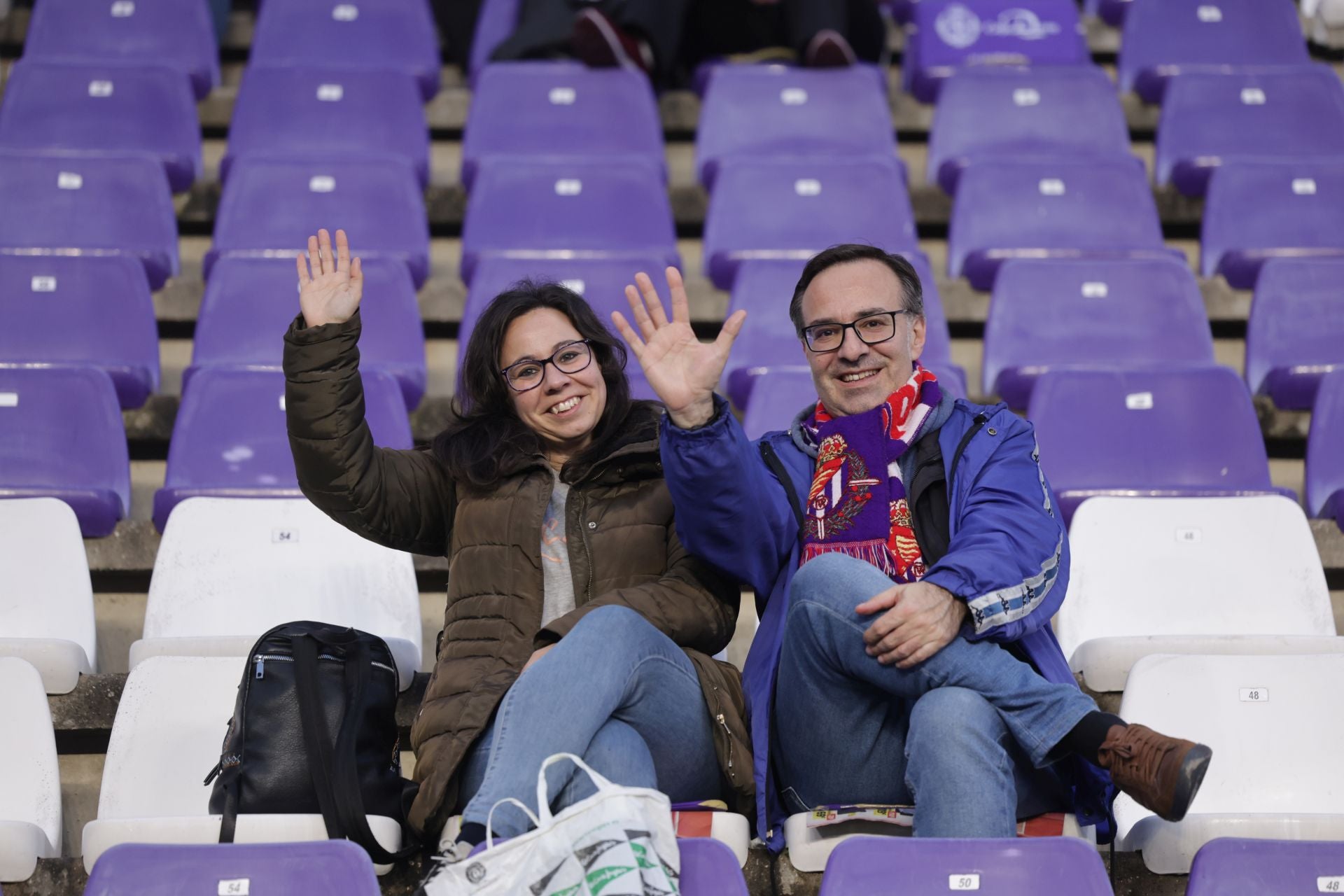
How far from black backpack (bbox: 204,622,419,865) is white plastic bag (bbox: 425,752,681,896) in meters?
0.36

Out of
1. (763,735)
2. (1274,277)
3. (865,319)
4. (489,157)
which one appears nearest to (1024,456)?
(865,319)

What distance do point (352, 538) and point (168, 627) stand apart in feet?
1.08

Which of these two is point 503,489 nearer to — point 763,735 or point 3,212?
point 763,735

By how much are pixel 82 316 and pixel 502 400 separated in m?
1.50

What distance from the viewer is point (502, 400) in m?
2.35

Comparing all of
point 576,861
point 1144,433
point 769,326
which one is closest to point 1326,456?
point 1144,433

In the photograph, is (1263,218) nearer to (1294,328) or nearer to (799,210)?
(1294,328)

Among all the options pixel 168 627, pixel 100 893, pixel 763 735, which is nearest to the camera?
pixel 100 893

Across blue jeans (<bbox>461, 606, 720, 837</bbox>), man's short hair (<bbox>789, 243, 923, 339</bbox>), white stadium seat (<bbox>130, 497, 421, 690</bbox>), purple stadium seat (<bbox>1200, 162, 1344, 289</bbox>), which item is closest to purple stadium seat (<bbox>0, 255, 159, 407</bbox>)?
white stadium seat (<bbox>130, 497, 421, 690</bbox>)

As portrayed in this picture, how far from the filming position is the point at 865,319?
7.42ft

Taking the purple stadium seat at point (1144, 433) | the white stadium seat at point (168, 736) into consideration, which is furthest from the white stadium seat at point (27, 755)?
the purple stadium seat at point (1144, 433)

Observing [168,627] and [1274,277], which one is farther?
[1274,277]

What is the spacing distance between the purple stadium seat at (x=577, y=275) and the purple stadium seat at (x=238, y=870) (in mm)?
1762

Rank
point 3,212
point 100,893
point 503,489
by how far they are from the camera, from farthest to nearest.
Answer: point 3,212 → point 503,489 → point 100,893
